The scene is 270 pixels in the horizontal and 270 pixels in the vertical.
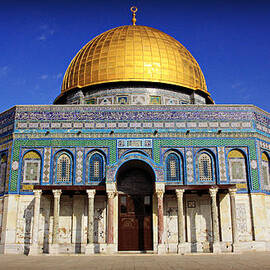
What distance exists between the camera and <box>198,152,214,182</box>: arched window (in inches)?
722

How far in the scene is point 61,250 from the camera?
57.4ft

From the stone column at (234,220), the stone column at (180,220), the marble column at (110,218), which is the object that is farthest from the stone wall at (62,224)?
the stone column at (234,220)

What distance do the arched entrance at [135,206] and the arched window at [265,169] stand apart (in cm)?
584

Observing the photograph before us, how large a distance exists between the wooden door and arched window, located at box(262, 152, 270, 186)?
6025 mm

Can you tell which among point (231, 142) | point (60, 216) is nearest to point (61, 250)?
point (60, 216)

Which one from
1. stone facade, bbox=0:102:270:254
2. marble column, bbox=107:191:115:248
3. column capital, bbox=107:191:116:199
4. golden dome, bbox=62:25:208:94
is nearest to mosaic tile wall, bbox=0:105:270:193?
stone facade, bbox=0:102:270:254

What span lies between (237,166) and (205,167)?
1613mm

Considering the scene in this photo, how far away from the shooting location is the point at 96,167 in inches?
725

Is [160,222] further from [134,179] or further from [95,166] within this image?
[95,166]

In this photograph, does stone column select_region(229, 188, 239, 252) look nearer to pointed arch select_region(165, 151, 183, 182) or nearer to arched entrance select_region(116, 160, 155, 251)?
pointed arch select_region(165, 151, 183, 182)

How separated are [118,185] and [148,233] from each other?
2818 mm

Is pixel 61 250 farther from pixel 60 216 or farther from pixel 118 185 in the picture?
pixel 118 185

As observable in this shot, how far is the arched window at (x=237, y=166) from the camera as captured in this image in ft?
60.4

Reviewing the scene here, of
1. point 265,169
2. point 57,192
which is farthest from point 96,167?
point 265,169
